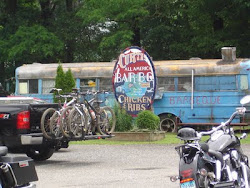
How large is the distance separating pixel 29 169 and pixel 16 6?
1283 inches

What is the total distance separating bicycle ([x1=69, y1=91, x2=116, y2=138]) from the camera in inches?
629

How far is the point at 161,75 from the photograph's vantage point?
89.3 feet

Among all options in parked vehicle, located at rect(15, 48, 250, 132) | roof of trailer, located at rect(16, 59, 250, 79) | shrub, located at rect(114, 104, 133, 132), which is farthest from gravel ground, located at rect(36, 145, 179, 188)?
roof of trailer, located at rect(16, 59, 250, 79)

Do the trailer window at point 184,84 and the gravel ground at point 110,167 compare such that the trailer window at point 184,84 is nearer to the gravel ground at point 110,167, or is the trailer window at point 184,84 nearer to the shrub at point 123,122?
the shrub at point 123,122

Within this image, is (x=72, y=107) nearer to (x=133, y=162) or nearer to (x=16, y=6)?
(x=133, y=162)

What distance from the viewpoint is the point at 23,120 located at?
15438 millimetres

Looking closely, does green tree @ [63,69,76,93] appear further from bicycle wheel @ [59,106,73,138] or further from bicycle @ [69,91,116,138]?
bicycle wheel @ [59,106,73,138]

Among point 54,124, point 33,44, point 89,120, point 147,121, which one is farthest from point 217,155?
point 33,44

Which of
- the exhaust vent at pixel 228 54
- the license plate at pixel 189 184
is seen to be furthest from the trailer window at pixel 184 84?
the license plate at pixel 189 184

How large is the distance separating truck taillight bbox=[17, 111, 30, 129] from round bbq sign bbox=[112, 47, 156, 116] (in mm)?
8390

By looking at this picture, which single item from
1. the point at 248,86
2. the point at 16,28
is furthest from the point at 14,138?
the point at 16,28

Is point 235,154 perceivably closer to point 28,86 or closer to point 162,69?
point 162,69

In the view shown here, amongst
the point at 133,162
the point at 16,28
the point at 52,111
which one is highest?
the point at 16,28

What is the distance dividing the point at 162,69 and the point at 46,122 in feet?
39.6
